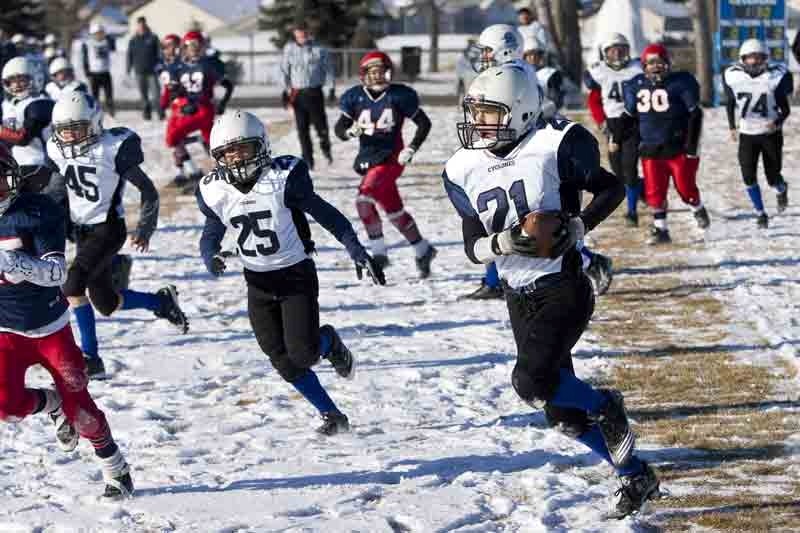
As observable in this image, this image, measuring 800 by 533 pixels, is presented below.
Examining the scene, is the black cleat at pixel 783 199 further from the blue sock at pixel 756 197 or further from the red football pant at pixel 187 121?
the red football pant at pixel 187 121

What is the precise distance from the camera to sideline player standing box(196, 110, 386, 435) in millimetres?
6133

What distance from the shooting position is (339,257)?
1154 cm

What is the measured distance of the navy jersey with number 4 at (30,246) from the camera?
5.42 meters

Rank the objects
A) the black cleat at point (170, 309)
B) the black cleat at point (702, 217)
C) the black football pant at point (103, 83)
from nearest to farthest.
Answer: the black cleat at point (170, 309), the black cleat at point (702, 217), the black football pant at point (103, 83)

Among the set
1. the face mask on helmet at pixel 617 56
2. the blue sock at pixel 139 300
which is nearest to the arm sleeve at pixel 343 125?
the blue sock at pixel 139 300

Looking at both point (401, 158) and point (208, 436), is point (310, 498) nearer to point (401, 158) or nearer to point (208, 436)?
point (208, 436)

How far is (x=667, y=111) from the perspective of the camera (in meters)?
11.0

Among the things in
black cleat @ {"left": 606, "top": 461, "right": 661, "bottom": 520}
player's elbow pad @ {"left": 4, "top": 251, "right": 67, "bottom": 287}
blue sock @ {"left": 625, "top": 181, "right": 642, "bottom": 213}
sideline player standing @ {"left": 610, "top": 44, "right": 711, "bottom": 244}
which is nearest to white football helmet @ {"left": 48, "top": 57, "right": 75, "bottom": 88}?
blue sock @ {"left": 625, "top": 181, "right": 642, "bottom": 213}

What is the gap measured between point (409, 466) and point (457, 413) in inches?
34.4

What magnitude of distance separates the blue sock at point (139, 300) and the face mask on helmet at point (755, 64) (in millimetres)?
6272

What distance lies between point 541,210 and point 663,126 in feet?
20.6

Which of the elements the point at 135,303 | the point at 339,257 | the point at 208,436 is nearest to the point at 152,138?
the point at 339,257

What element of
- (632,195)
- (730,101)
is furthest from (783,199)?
(632,195)

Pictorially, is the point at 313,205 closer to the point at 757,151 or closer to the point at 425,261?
the point at 425,261
